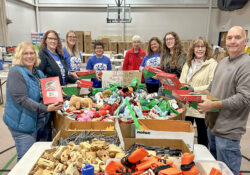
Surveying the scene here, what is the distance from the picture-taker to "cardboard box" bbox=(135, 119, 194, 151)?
4.24 ft

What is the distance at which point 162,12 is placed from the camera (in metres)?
9.16

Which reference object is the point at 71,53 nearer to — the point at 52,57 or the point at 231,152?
the point at 52,57

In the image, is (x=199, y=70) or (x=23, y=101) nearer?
(x=23, y=101)

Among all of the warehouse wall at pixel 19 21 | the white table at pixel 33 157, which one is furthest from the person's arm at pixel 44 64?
the warehouse wall at pixel 19 21

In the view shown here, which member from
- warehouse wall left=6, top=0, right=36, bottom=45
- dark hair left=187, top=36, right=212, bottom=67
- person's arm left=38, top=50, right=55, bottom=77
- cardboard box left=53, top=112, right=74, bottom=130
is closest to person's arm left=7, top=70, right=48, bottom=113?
cardboard box left=53, top=112, right=74, bottom=130

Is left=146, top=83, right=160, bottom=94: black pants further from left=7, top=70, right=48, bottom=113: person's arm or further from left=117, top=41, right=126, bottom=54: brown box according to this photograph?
left=117, top=41, right=126, bottom=54: brown box

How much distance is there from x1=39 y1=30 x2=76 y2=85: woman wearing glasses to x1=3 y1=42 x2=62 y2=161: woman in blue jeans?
0.65m

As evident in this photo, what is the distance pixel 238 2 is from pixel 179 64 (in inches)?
238

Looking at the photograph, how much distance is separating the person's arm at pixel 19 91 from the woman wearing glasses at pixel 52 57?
0.80 metres

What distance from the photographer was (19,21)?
7.81 m

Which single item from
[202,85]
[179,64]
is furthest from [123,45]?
[202,85]

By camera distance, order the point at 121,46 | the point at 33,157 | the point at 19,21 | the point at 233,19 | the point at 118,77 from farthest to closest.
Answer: the point at 121,46 < the point at 19,21 < the point at 233,19 < the point at 118,77 < the point at 33,157

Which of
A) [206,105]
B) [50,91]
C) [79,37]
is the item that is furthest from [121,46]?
[206,105]

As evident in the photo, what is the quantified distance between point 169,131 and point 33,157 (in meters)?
0.94
